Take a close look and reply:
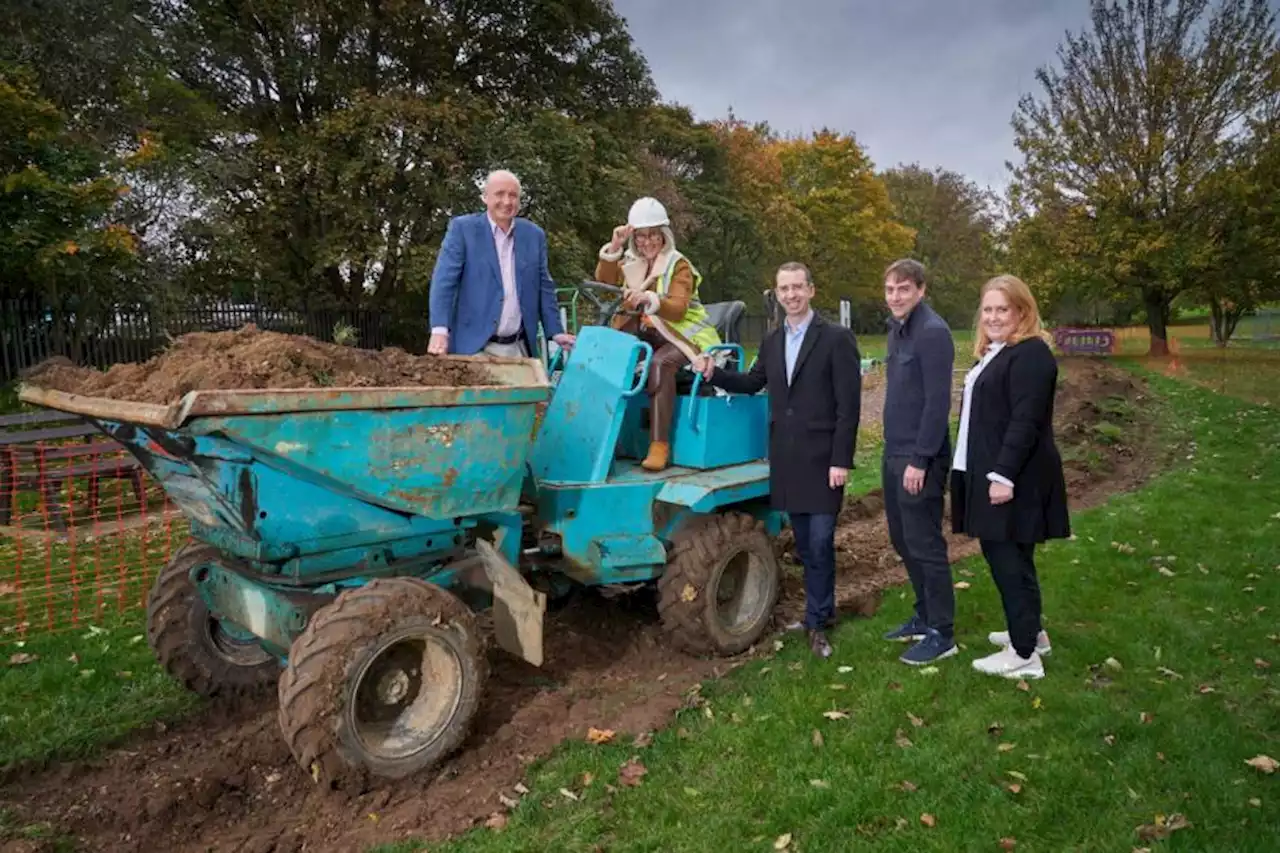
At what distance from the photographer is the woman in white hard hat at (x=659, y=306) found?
15.9 ft

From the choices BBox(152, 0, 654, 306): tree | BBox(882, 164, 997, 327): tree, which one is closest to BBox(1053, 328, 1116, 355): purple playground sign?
BBox(152, 0, 654, 306): tree

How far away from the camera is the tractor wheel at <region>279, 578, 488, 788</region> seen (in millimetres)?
3262

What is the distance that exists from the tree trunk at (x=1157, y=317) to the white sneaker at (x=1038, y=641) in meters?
24.7

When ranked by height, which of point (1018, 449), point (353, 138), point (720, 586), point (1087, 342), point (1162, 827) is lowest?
point (1162, 827)

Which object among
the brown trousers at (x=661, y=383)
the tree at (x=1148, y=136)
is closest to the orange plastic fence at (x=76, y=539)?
the brown trousers at (x=661, y=383)

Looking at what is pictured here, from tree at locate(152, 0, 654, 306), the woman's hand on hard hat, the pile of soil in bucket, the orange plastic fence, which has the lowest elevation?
the orange plastic fence

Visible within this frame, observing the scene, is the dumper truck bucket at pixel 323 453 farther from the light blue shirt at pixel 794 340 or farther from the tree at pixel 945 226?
the tree at pixel 945 226

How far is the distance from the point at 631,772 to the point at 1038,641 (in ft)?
7.76

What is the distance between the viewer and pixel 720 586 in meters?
5.07

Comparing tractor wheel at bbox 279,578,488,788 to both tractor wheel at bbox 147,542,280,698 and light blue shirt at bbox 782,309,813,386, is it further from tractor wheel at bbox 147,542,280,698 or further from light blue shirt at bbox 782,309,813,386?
light blue shirt at bbox 782,309,813,386

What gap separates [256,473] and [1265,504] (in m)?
8.40

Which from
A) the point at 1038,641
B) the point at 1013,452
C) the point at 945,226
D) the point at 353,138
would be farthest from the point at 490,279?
the point at 945,226

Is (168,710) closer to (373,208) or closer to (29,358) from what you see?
(29,358)

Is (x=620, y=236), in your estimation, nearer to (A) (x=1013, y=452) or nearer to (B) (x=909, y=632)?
(A) (x=1013, y=452)
